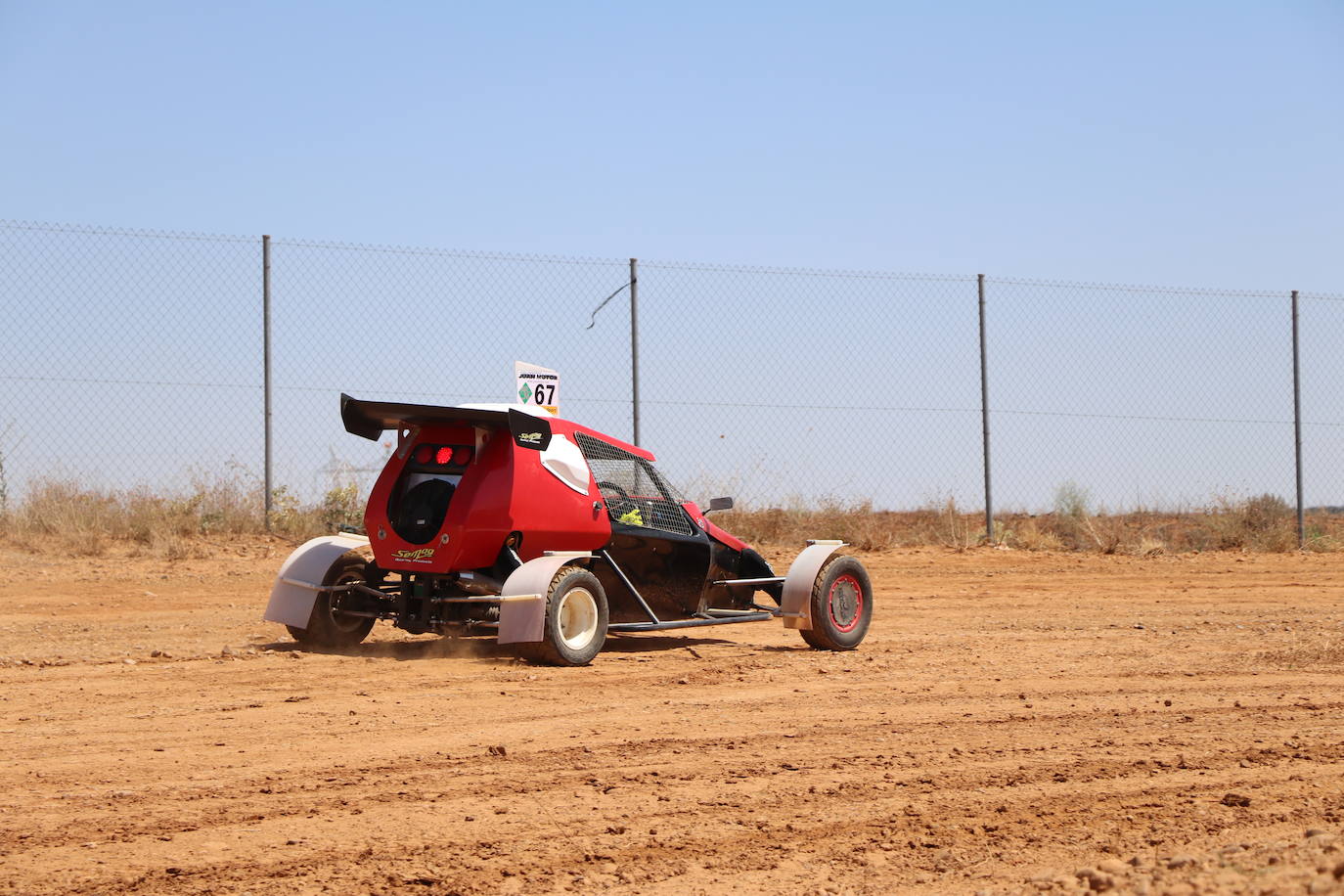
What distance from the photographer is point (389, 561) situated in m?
8.89

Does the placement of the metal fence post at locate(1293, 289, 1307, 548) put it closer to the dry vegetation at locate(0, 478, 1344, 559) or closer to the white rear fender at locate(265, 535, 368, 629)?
the dry vegetation at locate(0, 478, 1344, 559)

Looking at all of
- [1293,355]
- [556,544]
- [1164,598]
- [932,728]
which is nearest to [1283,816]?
[932,728]

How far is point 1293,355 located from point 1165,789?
14.8m

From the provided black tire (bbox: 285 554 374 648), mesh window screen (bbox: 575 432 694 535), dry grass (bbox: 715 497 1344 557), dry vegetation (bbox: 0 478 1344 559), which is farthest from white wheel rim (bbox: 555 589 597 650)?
dry grass (bbox: 715 497 1344 557)

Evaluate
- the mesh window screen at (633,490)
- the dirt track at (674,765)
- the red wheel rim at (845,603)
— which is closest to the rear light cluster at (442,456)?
the mesh window screen at (633,490)

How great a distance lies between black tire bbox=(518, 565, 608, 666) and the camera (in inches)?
328

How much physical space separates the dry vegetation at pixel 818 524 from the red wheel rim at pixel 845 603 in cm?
572

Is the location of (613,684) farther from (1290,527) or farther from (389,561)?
(1290,527)

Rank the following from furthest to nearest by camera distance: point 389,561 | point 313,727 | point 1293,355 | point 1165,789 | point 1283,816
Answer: point 1293,355 < point 389,561 < point 313,727 < point 1165,789 < point 1283,816

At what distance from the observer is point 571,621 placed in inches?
344

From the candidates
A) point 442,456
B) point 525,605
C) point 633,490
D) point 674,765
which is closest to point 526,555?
point 525,605

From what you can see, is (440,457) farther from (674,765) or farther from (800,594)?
(674,765)

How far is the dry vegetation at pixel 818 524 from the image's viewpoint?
14641 millimetres

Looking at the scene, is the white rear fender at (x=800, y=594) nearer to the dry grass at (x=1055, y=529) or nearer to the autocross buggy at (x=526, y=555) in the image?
the autocross buggy at (x=526, y=555)
